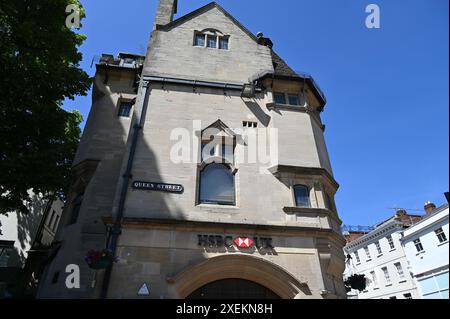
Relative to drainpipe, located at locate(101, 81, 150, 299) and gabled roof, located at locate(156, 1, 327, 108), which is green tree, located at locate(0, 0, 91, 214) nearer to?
drainpipe, located at locate(101, 81, 150, 299)

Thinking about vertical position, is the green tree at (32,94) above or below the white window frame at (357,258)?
below

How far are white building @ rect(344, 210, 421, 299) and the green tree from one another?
95.6ft

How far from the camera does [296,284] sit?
10062mm

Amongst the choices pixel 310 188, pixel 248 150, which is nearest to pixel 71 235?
pixel 248 150

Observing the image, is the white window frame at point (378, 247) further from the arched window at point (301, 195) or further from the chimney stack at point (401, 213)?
the arched window at point (301, 195)

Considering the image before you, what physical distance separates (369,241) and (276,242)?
3381 cm

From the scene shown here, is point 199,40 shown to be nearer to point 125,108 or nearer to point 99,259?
point 125,108

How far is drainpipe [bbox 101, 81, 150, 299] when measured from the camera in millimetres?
9344

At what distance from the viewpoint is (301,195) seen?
1244 centimetres

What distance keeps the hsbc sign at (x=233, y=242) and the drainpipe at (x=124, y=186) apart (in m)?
2.90

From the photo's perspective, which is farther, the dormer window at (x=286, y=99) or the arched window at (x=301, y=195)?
the dormer window at (x=286, y=99)

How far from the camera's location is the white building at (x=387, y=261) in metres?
31.9

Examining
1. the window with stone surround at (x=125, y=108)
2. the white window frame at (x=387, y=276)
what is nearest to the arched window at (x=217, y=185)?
the window with stone surround at (x=125, y=108)
